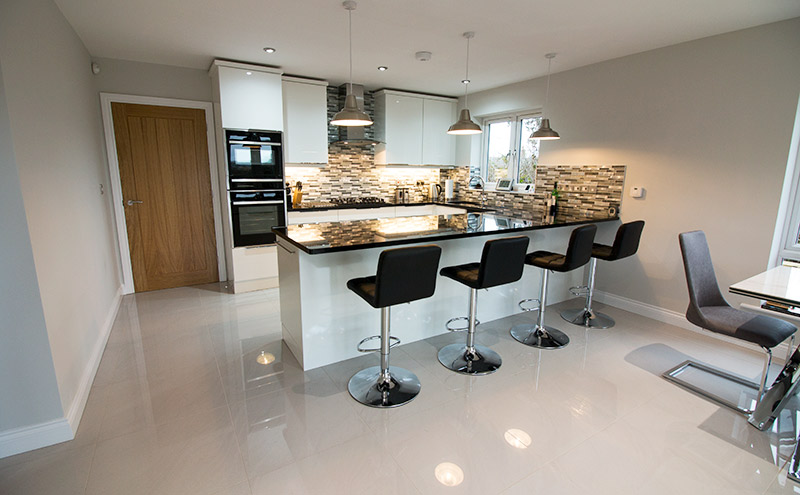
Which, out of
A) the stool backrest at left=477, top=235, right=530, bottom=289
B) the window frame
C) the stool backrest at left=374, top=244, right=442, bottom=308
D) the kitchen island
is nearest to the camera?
the stool backrest at left=374, top=244, right=442, bottom=308

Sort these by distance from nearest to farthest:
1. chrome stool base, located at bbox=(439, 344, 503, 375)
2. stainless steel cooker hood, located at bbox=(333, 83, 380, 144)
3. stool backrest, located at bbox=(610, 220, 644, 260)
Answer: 1. chrome stool base, located at bbox=(439, 344, 503, 375)
2. stool backrest, located at bbox=(610, 220, 644, 260)
3. stainless steel cooker hood, located at bbox=(333, 83, 380, 144)

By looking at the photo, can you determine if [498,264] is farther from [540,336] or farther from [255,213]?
[255,213]

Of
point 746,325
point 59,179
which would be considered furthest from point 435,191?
point 59,179

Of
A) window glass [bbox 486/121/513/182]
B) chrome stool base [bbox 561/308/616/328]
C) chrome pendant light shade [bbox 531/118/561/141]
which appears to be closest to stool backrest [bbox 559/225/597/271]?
chrome stool base [bbox 561/308/616/328]

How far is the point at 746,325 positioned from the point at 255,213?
4397mm

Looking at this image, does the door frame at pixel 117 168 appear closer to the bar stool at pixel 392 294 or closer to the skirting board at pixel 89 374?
the skirting board at pixel 89 374

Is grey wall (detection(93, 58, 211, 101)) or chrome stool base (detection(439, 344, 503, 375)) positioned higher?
grey wall (detection(93, 58, 211, 101))

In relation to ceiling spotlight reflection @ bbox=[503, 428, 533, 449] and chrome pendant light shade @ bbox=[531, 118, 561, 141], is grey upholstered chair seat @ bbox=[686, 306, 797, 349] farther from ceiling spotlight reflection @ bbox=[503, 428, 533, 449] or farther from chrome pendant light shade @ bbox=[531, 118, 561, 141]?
chrome pendant light shade @ bbox=[531, 118, 561, 141]

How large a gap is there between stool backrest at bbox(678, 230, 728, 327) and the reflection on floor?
537mm

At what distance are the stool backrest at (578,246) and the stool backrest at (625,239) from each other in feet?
1.58

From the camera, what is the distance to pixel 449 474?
1816 mm

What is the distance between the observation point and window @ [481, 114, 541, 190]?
200 inches

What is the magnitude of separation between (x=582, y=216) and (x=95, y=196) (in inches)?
192

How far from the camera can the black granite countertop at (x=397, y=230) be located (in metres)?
2.44
